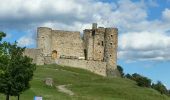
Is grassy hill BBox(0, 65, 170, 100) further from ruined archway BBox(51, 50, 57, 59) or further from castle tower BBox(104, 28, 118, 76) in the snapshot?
castle tower BBox(104, 28, 118, 76)

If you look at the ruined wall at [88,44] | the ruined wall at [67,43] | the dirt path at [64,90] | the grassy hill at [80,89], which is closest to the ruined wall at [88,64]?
the ruined wall at [88,44]

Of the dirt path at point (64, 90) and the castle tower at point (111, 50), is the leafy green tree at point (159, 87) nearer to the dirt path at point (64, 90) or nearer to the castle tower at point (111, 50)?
the castle tower at point (111, 50)

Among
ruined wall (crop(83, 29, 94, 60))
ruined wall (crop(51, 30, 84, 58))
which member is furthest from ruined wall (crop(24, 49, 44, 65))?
ruined wall (crop(83, 29, 94, 60))

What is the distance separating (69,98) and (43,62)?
31.3 meters

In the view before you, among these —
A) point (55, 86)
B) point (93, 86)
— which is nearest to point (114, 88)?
point (93, 86)

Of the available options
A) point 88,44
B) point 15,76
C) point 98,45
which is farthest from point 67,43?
point 15,76

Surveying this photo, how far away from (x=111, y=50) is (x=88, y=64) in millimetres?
4521

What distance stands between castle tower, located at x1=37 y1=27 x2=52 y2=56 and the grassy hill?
19.0 ft

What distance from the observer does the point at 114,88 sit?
63.9m

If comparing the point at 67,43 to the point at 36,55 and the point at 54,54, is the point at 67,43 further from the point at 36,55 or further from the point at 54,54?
the point at 36,55

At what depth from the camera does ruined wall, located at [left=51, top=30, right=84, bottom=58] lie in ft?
289

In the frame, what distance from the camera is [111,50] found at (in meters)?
87.4

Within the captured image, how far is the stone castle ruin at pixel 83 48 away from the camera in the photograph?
85125mm

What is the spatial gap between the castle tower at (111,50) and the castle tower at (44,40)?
29.4 ft
